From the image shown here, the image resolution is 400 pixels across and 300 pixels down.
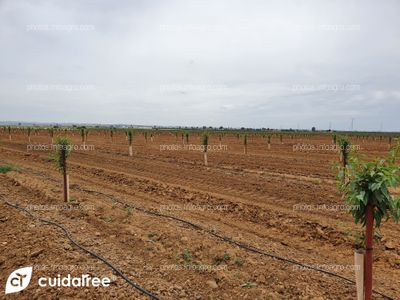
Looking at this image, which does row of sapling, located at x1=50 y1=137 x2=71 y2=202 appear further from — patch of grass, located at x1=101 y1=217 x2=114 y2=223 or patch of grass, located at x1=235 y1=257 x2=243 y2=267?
patch of grass, located at x1=235 y1=257 x2=243 y2=267

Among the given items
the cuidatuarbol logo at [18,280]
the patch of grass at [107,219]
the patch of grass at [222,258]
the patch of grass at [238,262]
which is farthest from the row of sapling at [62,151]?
the patch of grass at [238,262]

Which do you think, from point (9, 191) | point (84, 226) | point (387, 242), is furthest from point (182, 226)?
point (9, 191)

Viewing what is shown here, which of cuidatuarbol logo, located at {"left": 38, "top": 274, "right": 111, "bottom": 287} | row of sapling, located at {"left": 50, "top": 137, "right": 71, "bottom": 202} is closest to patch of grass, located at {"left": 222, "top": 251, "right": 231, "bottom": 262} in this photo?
cuidatuarbol logo, located at {"left": 38, "top": 274, "right": 111, "bottom": 287}

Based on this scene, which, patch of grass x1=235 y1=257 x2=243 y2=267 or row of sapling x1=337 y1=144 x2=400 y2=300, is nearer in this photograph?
row of sapling x1=337 y1=144 x2=400 y2=300

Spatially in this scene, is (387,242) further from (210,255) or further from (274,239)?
(210,255)

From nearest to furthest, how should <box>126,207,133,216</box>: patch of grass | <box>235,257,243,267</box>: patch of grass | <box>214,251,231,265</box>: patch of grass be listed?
1. <box>235,257,243,267</box>: patch of grass
2. <box>214,251,231,265</box>: patch of grass
3. <box>126,207,133,216</box>: patch of grass

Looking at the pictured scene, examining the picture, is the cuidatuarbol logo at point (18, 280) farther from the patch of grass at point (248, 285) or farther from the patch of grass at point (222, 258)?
the patch of grass at point (248, 285)

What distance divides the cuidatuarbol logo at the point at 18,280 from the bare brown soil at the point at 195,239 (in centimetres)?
17

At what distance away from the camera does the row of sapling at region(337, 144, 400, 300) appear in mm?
3566

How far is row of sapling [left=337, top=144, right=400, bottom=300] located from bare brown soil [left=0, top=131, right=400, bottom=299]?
→ 745mm

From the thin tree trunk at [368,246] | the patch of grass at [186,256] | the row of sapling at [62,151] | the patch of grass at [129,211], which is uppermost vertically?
the row of sapling at [62,151]

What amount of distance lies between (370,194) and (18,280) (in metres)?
5.99

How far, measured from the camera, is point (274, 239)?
26.4 feet

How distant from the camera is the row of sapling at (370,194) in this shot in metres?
3.57
